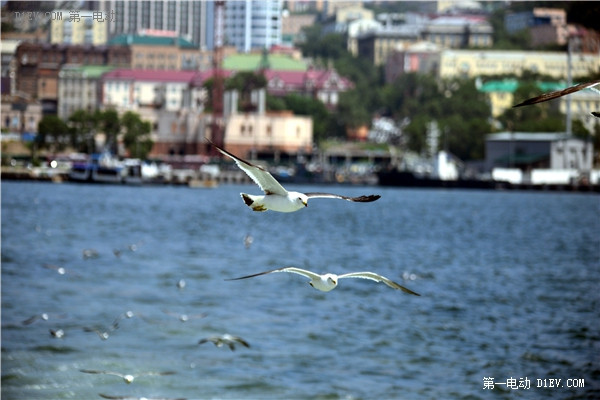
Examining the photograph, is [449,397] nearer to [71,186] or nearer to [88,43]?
[71,186]

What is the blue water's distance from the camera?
26.2 metres

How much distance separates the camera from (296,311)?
122 feet

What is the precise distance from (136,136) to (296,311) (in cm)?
10980

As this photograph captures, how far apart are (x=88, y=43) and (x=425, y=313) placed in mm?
155747

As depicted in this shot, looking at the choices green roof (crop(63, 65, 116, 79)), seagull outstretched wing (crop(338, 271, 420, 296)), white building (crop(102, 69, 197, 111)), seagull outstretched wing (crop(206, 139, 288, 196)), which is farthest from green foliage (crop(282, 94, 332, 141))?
seagull outstretched wing (crop(206, 139, 288, 196))

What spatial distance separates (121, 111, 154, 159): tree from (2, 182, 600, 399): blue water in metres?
63.1

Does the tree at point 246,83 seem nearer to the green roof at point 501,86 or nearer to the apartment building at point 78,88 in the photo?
the apartment building at point 78,88

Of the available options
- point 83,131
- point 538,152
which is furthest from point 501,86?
point 83,131

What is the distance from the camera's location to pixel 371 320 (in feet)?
119

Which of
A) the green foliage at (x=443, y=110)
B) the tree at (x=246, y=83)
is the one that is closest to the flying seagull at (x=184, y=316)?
the green foliage at (x=443, y=110)

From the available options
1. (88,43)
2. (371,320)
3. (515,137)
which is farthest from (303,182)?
(371,320)

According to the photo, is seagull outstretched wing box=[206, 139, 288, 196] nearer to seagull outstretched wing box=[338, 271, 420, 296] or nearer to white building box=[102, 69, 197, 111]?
seagull outstretched wing box=[338, 271, 420, 296]

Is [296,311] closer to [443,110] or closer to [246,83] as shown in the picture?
[443,110]

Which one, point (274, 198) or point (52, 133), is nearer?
point (274, 198)
